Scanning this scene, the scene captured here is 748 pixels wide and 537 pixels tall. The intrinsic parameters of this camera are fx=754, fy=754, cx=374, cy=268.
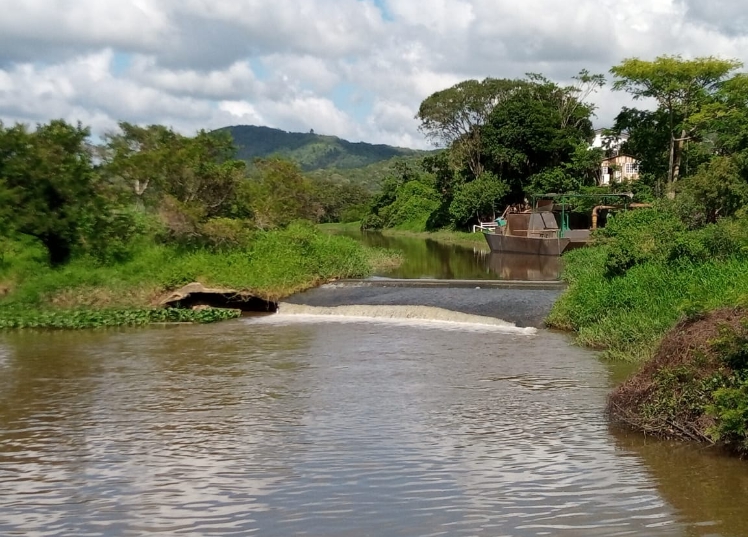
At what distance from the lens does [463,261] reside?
34.4m

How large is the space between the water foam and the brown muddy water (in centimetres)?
205

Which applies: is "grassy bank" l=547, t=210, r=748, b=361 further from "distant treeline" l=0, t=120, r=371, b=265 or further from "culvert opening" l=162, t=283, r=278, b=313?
"distant treeline" l=0, t=120, r=371, b=265

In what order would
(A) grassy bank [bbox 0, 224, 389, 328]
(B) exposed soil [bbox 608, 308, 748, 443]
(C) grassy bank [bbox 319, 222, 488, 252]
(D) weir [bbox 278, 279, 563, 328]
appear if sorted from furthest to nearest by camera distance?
(C) grassy bank [bbox 319, 222, 488, 252] < (A) grassy bank [bbox 0, 224, 389, 328] < (D) weir [bbox 278, 279, 563, 328] < (B) exposed soil [bbox 608, 308, 748, 443]

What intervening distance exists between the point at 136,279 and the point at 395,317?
732 cm

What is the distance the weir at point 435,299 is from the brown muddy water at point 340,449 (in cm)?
286

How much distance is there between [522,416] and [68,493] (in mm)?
5601

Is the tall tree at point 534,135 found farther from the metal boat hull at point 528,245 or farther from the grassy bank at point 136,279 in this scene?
the grassy bank at point 136,279

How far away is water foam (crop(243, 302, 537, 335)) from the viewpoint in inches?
667

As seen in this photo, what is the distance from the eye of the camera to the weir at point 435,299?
58.5ft

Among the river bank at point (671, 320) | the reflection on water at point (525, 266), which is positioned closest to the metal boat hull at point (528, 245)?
the reflection on water at point (525, 266)

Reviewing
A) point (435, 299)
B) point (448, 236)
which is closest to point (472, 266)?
point (435, 299)

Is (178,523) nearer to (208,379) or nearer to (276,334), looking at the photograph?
(208,379)

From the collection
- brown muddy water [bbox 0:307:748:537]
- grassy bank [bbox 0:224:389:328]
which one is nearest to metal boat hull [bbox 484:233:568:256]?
grassy bank [bbox 0:224:389:328]

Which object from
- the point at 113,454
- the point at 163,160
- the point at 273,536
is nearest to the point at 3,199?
the point at 163,160
